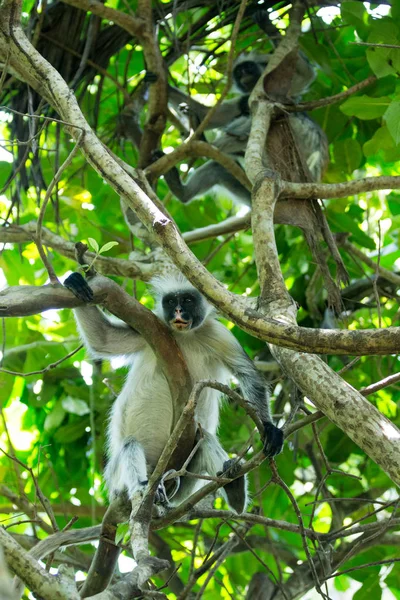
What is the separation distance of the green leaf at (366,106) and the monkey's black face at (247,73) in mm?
3634

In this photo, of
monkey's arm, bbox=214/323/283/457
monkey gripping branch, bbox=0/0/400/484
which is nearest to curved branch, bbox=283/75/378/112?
monkey's arm, bbox=214/323/283/457

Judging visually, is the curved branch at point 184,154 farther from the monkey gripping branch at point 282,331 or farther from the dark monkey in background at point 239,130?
the monkey gripping branch at point 282,331

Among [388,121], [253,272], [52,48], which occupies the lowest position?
[388,121]

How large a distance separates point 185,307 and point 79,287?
1799 mm

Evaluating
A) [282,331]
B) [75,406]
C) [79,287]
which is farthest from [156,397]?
[282,331]

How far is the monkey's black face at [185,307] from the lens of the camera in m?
4.65

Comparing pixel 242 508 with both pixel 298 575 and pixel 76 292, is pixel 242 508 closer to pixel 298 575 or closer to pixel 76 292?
pixel 298 575

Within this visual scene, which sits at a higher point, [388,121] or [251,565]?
[388,121]

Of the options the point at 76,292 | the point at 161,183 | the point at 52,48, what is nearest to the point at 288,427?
the point at 76,292

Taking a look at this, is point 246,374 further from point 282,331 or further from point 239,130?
point 239,130

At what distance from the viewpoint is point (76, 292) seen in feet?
10.1

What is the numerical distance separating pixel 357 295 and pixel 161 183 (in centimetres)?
239

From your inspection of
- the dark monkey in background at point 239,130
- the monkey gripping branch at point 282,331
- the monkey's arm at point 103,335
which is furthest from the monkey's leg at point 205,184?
the monkey gripping branch at point 282,331

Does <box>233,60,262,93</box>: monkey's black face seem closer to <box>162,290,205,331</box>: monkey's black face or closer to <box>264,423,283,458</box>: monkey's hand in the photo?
<box>162,290,205,331</box>: monkey's black face
